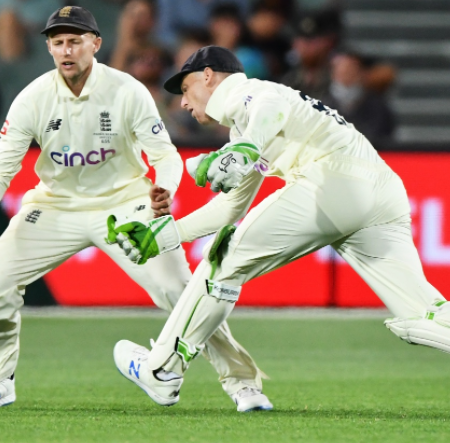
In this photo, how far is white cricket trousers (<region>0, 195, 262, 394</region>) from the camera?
516 cm

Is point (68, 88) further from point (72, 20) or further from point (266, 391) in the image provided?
point (266, 391)

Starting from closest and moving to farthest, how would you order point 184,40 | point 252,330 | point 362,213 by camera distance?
point 362,213 < point 252,330 < point 184,40

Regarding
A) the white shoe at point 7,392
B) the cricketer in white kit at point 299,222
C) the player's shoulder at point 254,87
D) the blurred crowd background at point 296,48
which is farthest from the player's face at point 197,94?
the blurred crowd background at point 296,48

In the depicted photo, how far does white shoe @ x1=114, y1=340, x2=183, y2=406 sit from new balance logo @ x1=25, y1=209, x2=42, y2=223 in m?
0.93

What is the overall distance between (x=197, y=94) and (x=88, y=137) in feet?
2.82

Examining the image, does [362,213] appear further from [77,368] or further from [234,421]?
[77,368]

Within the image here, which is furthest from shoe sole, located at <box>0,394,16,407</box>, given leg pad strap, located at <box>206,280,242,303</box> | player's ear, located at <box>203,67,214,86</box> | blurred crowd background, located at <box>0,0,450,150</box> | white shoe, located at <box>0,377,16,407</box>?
blurred crowd background, located at <box>0,0,450,150</box>

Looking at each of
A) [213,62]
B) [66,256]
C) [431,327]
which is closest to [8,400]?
[66,256]

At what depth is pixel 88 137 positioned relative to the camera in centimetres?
534

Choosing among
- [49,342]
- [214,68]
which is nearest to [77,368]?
[49,342]

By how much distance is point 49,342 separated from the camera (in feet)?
25.9

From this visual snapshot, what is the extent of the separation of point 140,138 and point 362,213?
1448 millimetres

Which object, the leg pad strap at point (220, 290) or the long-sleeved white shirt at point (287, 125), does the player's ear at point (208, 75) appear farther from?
the leg pad strap at point (220, 290)

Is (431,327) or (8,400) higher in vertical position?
(431,327)
